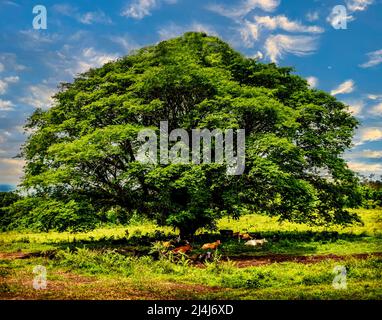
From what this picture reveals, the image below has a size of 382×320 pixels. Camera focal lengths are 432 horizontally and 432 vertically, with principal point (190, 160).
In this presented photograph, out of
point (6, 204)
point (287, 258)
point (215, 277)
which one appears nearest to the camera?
point (215, 277)

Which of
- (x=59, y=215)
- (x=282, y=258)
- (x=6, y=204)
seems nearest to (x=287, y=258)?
(x=282, y=258)

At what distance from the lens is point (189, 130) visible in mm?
24781

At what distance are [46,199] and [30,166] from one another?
10.7ft

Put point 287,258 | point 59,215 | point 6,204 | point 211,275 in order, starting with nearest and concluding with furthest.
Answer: point 211,275 < point 287,258 < point 59,215 < point 6,204

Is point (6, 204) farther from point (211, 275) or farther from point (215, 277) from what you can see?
point (215, 277)

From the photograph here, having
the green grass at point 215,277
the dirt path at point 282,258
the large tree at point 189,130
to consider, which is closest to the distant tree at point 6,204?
the large tree at point 189,130

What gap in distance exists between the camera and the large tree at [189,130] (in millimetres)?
22875

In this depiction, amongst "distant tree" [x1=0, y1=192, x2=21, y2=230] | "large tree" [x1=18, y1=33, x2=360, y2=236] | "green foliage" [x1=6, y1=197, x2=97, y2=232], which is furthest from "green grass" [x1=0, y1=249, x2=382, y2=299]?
"distant tree" [x1=0, y1=192, x2=21, y2=230]

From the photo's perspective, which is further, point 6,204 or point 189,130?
point 6,204

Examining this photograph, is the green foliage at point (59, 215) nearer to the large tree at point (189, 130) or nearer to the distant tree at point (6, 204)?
the large tree at point (189, 130)

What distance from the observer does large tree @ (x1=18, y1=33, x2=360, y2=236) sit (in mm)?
22875

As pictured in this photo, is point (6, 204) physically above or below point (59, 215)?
above

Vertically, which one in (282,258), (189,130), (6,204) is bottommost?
(282,258)
